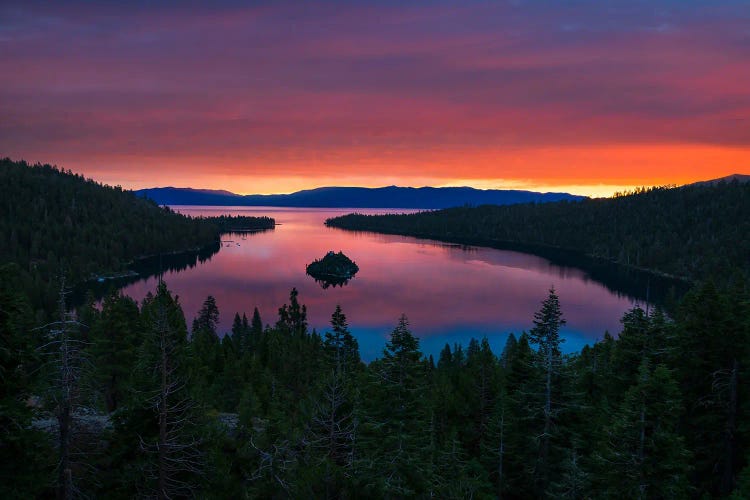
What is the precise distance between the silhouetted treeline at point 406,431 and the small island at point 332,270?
Answer: 14617 cm

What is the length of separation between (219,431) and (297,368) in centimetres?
3047

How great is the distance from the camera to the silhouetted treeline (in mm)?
16641

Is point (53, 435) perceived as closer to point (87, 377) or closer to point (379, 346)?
point (87, 377)

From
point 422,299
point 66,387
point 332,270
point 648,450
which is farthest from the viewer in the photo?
point 332,270

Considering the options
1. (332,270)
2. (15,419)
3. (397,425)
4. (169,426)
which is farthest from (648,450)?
(332,270)

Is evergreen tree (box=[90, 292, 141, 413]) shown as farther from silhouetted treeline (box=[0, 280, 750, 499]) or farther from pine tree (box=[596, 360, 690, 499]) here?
pine tree (box=[596, 360, 690, 499])

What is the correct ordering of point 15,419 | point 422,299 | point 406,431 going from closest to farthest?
point 15,419 < point 406,431 < point 422,299

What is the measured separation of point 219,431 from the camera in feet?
80.5

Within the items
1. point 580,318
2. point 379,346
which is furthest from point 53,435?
point 580,318

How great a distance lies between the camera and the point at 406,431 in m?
19.9

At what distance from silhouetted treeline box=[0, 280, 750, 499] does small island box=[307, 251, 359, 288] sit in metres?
146

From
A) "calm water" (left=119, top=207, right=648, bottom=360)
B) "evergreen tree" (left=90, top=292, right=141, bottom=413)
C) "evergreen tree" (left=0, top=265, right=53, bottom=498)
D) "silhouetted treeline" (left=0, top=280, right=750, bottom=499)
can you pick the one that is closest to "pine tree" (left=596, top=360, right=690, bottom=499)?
"silhouetted treeline" (left=0, top=280, right=750, bottom=499)

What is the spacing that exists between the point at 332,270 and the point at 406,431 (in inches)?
6403

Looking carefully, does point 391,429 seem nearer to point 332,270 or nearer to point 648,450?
point 648,450
